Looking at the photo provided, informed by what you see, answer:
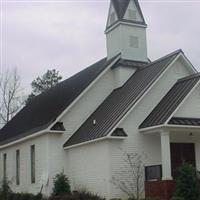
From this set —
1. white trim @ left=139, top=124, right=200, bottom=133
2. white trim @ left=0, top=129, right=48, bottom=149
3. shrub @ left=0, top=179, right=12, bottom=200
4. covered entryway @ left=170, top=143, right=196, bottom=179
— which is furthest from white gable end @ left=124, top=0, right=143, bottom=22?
shrub @ left=0, top=179, right=12, bottom=200

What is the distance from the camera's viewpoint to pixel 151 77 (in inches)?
1046

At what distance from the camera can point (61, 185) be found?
2684 centimetres

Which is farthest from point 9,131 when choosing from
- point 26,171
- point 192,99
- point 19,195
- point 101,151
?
point 192,99

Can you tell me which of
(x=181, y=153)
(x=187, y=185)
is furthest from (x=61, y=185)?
(x=187, y=185)

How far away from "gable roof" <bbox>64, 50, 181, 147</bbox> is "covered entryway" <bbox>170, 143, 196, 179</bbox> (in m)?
3.31

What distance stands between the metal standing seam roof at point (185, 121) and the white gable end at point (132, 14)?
34.7 ft

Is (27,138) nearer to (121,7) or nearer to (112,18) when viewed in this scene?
(112,18)

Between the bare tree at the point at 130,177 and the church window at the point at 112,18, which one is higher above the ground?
the church window at the point at 112,18

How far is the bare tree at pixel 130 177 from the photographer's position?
23906 mm

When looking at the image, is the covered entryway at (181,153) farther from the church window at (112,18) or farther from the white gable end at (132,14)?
the church window at (112,18)

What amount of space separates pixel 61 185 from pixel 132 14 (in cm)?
1263

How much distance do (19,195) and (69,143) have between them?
14.2ft

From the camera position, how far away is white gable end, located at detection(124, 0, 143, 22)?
32.5m

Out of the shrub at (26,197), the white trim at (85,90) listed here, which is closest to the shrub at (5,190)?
the shrub at (26,197)
